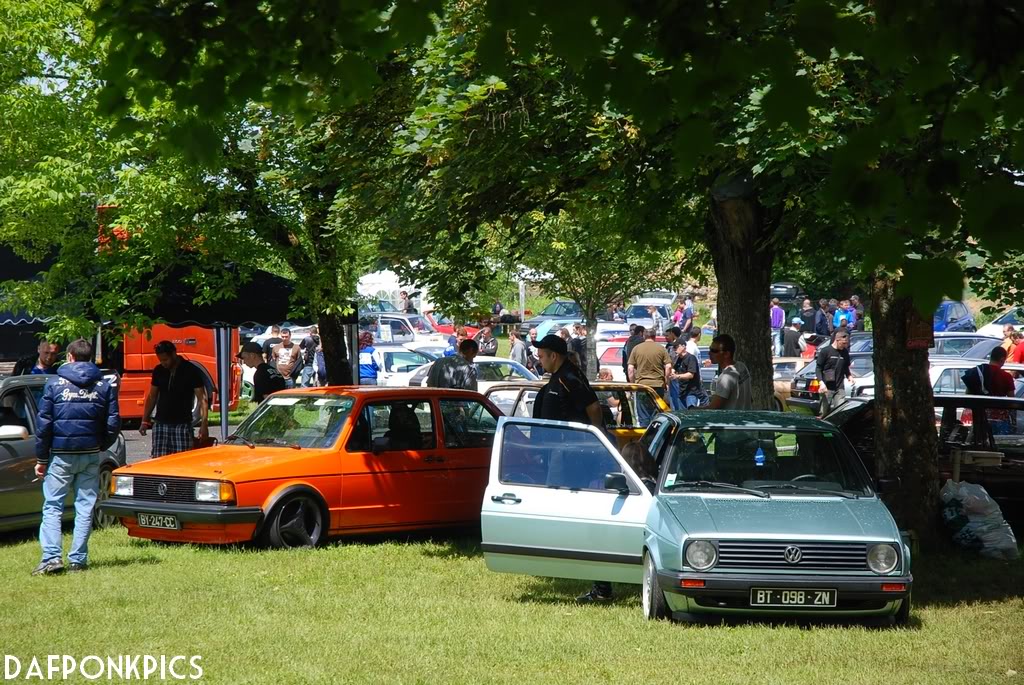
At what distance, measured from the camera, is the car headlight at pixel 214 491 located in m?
11.3

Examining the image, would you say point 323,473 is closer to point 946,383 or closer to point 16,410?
point 16,410

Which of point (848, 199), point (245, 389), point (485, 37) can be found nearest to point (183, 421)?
point (485, 37)

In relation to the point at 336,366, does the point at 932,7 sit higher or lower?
higher

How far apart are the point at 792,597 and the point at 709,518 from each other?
706 millimetres

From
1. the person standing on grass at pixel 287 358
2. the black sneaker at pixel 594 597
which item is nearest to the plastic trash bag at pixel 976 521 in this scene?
the black sneaker at pixel 594 597

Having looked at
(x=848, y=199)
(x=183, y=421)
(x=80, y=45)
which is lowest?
(x=183, y=421)

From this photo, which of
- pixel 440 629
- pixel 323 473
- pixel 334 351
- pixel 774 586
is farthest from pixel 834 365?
pixel 440 629

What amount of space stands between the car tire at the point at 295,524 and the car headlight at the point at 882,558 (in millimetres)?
5228

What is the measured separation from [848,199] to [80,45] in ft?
45.2

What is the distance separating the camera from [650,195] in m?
13.9

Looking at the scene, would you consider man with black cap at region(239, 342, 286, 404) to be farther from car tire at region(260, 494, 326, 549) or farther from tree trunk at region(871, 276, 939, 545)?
tree trunk at region(871, 276, 939, 545)

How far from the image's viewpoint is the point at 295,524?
11.7 metres

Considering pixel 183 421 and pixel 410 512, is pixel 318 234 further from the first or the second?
pixel 410 512

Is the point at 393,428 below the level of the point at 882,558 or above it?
above
